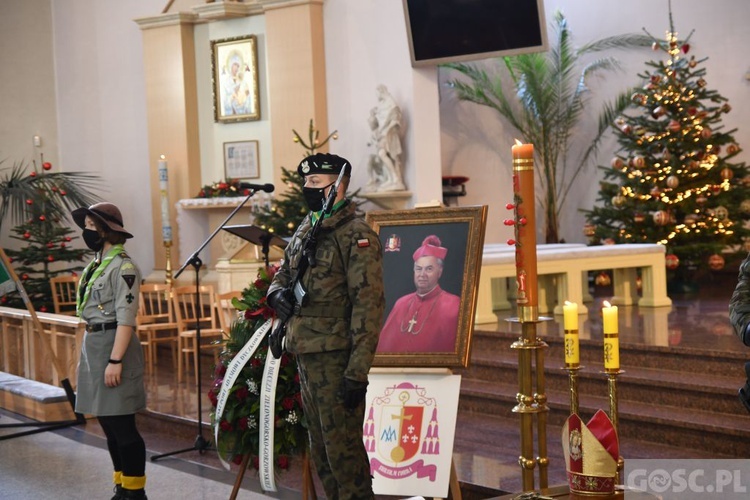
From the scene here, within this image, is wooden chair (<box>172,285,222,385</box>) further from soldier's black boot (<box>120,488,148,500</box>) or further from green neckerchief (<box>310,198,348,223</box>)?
green neckerchief (<box>310,198,348,223</box>)

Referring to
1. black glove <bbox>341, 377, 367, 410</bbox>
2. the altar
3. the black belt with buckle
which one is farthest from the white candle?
black glove <bbox>341, 377, 367, 410</bbox>

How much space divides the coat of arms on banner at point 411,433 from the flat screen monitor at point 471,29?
17.7ft

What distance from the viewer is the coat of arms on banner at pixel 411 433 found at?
4559mm

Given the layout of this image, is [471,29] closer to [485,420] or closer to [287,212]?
[287,212]

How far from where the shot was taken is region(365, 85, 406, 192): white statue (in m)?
10.6

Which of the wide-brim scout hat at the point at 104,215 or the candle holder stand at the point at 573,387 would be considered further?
the wide-brim scout hat at the point at 104,215

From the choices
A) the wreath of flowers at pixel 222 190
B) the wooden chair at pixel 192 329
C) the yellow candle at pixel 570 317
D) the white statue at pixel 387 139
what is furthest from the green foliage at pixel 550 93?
the yellow candle at pixel 570 317

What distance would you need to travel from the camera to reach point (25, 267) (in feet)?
39.4

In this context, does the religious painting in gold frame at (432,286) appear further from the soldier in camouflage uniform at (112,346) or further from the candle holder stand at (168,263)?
the candle holder stand at (168,263)

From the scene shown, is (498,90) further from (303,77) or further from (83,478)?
(83,478)

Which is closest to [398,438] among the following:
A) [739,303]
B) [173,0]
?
[739,303]

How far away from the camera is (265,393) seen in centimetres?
461

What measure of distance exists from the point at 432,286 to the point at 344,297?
887mm

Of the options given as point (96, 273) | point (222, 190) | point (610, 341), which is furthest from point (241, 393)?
point (222, 190)
